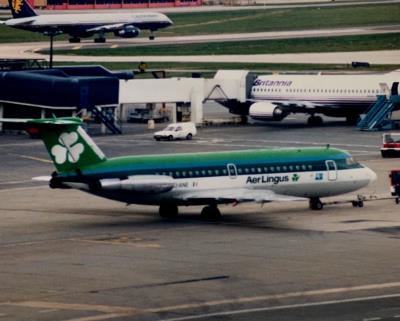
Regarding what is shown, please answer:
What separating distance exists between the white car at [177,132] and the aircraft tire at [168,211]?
4649 cm

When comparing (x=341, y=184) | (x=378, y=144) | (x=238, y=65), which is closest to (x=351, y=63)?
(x=238, y=65)

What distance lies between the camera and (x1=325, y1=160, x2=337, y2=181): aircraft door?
260 ft

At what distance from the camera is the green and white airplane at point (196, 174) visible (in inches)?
2928

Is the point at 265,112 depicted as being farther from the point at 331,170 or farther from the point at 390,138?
the point at 331,170

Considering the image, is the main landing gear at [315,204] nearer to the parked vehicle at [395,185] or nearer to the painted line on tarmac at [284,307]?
the parked vehicle at [395,185]

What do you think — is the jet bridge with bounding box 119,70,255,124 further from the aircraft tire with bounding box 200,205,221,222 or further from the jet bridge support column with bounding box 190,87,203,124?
the aircraft tire with bounding box 200,205,221,222

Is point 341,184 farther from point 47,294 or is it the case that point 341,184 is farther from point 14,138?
point 14,138

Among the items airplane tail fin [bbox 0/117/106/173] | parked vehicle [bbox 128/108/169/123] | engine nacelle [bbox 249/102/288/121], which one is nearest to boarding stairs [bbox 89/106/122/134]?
parked vehicle [bbox 128/108/169/123]

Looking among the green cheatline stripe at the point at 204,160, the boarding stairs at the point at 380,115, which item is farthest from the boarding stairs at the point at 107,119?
the green cheatline stripe at the point at 204,160

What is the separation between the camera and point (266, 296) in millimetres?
55938

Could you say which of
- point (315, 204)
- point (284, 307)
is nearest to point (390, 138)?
point (315, 204)

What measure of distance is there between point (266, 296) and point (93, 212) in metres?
27.0

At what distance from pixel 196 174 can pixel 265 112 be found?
6170 centimetres

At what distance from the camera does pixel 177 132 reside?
126 metres
